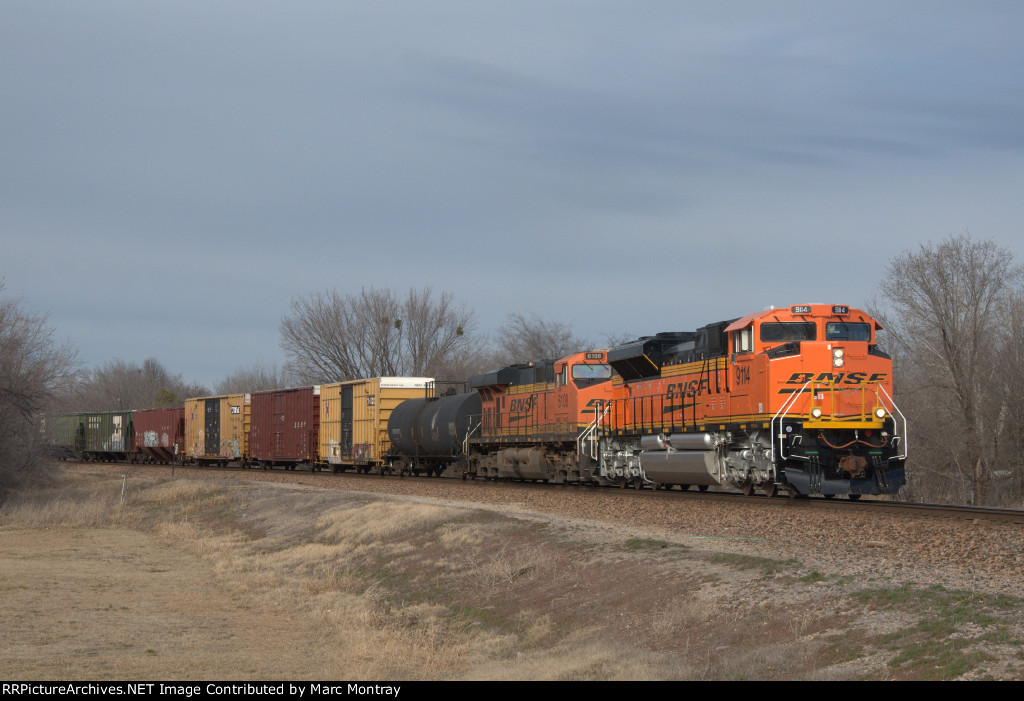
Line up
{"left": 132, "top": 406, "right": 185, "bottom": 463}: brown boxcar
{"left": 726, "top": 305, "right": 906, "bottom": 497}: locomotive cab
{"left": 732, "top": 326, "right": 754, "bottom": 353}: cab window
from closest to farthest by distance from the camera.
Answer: {"left": 726, "top": 305, "right": 906, "bottom": 497}: locomotive cab
{"left": 732, "top": 326, "right": 754, "bottom": 353}: cab window
{"left": 132, "top": 406, "right": 185, "bottom": 463}: brown boxcar

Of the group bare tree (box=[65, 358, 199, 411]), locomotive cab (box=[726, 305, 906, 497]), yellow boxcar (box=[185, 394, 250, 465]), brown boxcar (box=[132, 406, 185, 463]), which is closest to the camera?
locomotive cab (box=[726, 305, 906, 497])

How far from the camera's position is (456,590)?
14.0 m

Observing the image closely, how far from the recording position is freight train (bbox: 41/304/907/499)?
728 inches

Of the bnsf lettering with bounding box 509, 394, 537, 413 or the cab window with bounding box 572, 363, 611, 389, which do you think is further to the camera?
the bnsf lettering with bounding box 509, 394, 537, 413

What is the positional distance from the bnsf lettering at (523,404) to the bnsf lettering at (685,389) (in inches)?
270

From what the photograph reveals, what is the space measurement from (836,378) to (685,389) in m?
4.03

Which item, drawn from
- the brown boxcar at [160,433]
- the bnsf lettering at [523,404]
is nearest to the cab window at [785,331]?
the bnsf lettering at [523,404]

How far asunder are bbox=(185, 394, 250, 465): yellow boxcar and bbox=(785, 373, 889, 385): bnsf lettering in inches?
1384

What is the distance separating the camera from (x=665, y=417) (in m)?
22.8

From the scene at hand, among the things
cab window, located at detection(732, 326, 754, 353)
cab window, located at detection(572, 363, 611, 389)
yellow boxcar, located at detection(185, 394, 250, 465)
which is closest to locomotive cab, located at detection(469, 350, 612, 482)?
cab window, located at detection(572, 363, 611, 389)

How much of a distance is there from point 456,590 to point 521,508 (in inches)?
257

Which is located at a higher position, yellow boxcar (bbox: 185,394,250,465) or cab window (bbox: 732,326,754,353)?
cab window (bbox: 732,326,754,353)

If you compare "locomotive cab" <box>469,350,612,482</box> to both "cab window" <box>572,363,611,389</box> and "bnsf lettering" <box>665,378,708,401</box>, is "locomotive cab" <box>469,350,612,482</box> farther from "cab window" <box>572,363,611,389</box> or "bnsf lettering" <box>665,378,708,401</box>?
"bnsf lettering" <box>665,378,708,401</box>

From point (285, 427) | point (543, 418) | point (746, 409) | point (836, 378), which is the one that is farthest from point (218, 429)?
point (836, 378)
